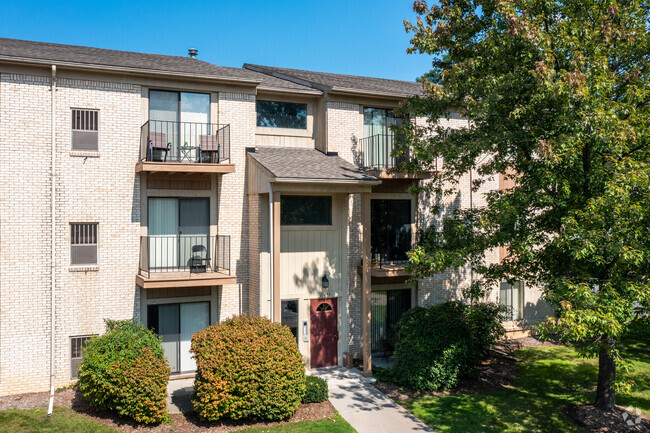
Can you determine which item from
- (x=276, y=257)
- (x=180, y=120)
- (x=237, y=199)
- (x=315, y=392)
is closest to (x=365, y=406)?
(x=315, y=392)

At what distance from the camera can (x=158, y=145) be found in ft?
45.1

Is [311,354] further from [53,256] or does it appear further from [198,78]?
[198,78]

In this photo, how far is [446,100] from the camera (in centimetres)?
1316

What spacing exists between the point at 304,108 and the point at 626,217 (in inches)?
393

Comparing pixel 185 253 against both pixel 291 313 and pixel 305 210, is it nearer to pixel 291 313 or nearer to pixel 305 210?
pixel 291 313

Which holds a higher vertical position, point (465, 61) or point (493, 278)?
point (465, 61)

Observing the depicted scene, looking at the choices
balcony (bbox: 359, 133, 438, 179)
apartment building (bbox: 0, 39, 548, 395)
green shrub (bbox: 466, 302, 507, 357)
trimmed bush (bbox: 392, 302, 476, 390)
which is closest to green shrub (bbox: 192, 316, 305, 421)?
apartment building (bbox: 0, 39, 548, 395)

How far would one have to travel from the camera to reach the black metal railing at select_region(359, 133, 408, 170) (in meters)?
16.3

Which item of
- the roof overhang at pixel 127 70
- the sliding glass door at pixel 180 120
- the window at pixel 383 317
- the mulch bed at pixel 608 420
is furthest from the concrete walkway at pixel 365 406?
the roof overhang at pixel 127 70

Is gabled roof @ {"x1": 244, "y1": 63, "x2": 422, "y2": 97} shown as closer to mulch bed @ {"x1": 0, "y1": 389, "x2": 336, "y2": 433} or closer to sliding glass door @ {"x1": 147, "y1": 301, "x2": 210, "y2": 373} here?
sliding glass door @ {"x1": 147, "y1": 301, "x2": 210, "y2": 373}

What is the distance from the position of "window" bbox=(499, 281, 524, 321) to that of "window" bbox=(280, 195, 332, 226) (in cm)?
754

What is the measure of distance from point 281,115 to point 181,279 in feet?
20.6

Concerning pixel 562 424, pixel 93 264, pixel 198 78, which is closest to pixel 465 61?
pixel 198 78

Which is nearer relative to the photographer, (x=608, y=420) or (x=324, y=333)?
(x=608, y=420)
